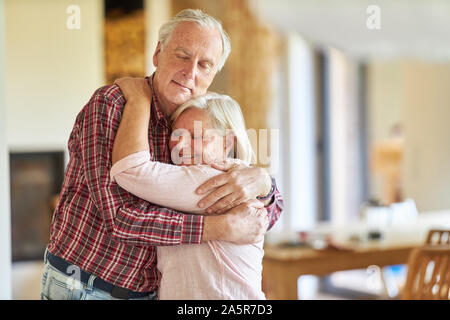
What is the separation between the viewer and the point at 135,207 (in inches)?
46.9

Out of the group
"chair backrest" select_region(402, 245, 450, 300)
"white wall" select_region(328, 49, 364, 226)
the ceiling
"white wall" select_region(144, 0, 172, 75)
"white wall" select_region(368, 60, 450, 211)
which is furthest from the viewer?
"white wall" select_region(328, 49, 364, 226)

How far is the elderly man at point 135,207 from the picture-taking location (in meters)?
1.18

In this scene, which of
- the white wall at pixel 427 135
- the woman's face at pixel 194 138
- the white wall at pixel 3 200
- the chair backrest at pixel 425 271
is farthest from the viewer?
the white wall at pixel 427 135

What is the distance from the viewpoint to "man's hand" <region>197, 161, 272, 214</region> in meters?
1.21

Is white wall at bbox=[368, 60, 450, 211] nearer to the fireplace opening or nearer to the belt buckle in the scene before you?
the fireplace opening

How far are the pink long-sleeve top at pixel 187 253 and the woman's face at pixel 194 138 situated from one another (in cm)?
7

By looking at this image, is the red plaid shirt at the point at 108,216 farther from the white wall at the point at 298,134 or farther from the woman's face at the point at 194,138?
the white wall at the point at 298,134

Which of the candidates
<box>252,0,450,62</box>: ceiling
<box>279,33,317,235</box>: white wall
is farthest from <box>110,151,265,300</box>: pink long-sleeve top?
<box>279,33,317,235</box>: white wall

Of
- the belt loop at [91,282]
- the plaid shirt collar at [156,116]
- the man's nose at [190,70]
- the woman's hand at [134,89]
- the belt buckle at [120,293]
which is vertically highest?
the man's nose at [190,70]

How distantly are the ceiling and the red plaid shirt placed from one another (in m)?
1.96

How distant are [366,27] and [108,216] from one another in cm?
251

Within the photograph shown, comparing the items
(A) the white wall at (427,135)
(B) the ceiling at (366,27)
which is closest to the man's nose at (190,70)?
(B) the ceiling at (366,27)

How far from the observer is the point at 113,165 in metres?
1.19
